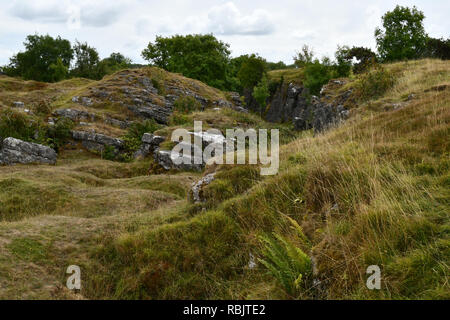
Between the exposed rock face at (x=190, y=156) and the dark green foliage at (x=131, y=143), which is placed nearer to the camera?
the exposed rock face at (x=190, y=156)

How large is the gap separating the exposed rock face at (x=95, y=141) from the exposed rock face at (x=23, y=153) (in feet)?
10.8

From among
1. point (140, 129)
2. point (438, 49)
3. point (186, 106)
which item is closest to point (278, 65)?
point (438, 49)

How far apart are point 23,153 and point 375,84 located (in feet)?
63.0

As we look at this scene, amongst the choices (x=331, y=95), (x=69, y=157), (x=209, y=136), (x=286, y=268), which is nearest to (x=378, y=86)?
(x=331, y=95)

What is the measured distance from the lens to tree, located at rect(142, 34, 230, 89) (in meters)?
55.9

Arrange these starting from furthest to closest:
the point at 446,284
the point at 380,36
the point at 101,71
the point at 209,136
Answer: the point at 101,71 → the point at 380,36 → the point at 209,136 → the point at 446,284

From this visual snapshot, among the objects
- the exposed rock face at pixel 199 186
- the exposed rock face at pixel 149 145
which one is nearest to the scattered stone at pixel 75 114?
the exposed rock face at pixel 149 145

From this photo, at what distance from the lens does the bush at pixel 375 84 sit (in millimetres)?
16016

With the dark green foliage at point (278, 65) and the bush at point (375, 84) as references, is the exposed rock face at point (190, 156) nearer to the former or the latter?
the bush at point (375, 84)

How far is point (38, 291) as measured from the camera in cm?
462

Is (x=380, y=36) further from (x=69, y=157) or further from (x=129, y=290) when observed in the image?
(x=129, y=290)

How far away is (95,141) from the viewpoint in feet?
69.6

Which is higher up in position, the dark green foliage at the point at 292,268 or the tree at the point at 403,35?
the tree at the point at 403,35
